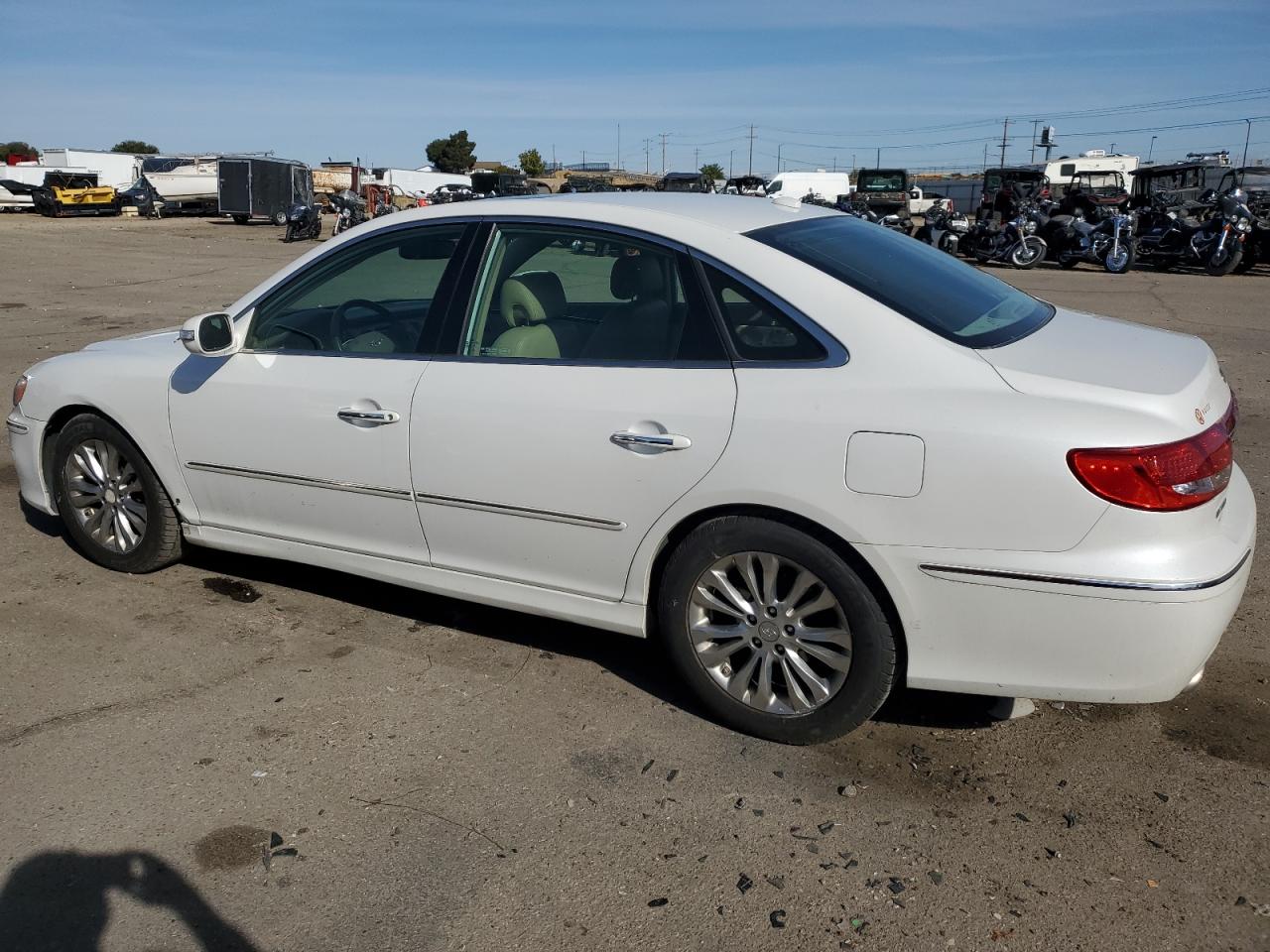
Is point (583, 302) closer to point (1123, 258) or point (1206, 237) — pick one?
point (1123, 258)

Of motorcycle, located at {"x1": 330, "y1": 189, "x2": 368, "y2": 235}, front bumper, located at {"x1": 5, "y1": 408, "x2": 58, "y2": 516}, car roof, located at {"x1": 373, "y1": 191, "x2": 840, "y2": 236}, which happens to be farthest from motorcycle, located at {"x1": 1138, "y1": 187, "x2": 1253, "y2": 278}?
motorcycle, located at {"x1": 330, "y1": 189, "x2": 368, "y2": 235}

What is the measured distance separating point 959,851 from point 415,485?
6.90 feet

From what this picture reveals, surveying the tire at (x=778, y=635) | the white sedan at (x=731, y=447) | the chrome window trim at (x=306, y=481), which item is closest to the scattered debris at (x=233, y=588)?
the white sedan at (x=731, y=447)

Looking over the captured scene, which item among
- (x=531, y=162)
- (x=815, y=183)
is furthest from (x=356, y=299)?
(x=531, y=162)

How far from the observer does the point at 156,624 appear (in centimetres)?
439

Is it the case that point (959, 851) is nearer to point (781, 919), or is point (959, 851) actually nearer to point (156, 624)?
point (781, 919)

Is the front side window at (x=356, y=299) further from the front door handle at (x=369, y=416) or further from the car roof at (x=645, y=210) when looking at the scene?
the front door handle at (x=369, y=416)

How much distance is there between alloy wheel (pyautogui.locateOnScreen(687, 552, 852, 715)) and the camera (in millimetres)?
3285

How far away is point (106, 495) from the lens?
4793 mm

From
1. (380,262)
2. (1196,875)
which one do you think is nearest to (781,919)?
(1196,875)

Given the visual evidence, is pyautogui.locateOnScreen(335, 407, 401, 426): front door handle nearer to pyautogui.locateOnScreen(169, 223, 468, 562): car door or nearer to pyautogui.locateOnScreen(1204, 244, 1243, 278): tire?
pyautogui.locateOnScreen(169, 223, 468, 562): car door

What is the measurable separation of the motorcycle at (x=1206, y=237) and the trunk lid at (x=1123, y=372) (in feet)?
59.4

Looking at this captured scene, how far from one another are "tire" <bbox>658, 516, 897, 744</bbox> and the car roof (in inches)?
40.6

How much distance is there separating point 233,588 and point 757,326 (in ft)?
8.95
